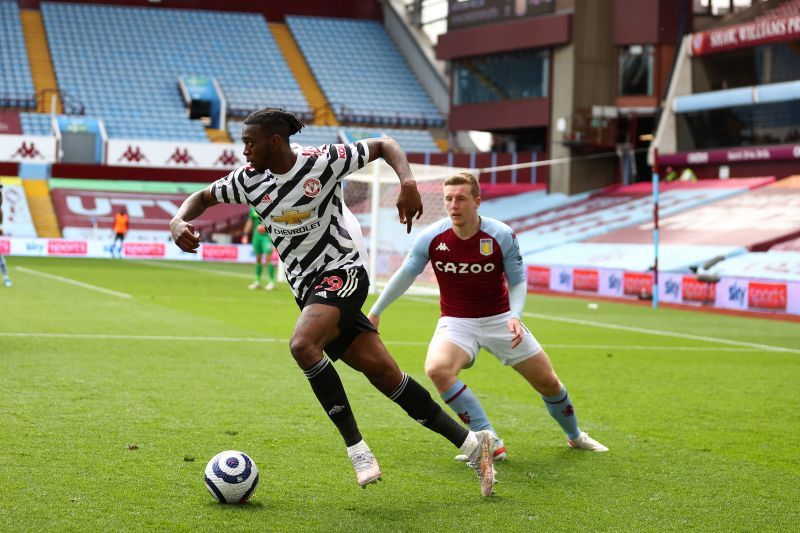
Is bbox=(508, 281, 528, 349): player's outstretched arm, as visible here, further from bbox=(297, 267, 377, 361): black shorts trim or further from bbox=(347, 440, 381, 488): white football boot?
bbox=(347, 440, 381, 488): white football boot

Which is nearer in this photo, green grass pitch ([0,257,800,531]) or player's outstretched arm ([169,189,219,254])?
green grass pitch ([0,257,800,531])

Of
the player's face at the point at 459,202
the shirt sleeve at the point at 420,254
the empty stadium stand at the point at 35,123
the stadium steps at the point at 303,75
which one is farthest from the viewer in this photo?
the stadium steps at the point at 303,75

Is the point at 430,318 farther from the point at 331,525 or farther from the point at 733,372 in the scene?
the point at 331,525

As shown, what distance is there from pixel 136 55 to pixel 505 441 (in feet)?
162

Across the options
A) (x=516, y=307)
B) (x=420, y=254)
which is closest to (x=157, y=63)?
(x=420, y=254)

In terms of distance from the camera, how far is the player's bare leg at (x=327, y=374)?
5844 mm

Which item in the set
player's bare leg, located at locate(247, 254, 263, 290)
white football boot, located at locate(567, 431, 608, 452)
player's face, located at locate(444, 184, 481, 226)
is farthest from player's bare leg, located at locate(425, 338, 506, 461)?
player's bare leg, located at locate(247, 254, 263, 290)

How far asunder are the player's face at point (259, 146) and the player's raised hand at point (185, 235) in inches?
18.1

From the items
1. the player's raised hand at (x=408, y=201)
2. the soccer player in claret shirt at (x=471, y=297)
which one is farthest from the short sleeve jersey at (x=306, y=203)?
the soccer player in claret shirt at (x=471, y=297)

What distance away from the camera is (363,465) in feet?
19.2

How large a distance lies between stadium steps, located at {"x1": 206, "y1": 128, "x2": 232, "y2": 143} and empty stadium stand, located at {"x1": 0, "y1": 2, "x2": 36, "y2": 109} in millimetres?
7314

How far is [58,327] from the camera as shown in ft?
49.4

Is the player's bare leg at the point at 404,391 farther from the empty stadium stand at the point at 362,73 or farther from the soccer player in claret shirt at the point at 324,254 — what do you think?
the empty stadium stand at the point at 362,73

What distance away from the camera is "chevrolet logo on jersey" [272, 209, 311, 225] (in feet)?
19.7
